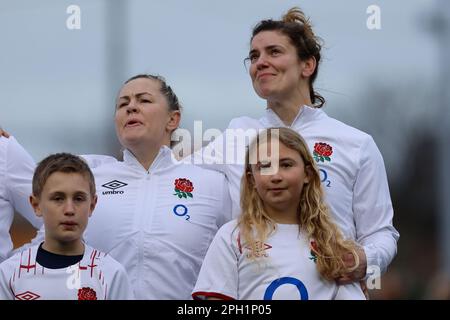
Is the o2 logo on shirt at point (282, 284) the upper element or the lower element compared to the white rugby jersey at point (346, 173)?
lower

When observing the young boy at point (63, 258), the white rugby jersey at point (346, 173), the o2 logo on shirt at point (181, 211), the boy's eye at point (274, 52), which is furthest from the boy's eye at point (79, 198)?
the boy's eye at point (274, 52)

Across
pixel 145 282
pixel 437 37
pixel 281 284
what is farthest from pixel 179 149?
pixel 437 37

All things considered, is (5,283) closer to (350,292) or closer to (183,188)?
(183,188)

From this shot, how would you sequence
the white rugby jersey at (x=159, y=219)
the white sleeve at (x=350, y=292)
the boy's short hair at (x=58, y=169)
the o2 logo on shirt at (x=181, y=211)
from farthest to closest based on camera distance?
the o2 logo on shirt at (x=181, y=211)
the white rugby jersey at (x=159, y=219)
the boy's short hair at (x=58, y=169)
the white sleeve at (x=350, y=292)

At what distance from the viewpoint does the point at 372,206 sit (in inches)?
203

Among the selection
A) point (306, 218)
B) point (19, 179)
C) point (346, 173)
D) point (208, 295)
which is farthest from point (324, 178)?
point (19, 179)

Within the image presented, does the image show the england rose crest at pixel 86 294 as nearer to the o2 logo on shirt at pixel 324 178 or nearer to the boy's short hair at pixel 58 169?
the boy's short hair at pixel 58 169

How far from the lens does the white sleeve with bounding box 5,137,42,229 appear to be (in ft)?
17.3

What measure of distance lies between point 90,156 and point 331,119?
45.0 inches

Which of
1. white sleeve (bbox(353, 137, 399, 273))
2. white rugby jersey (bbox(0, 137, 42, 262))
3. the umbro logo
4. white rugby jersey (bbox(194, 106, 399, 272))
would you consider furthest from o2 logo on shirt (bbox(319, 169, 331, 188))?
white rugby jersey (bbox(0, 137, 42, 262))

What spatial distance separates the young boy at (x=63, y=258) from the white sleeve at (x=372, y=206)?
110 cm

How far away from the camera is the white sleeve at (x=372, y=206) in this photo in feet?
16.8

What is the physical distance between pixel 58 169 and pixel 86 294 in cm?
56
